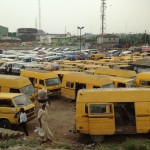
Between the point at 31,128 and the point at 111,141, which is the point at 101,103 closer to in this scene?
the point at 111,141

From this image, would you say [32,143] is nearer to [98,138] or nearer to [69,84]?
[98,138]

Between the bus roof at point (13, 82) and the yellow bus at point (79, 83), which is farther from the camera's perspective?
the yellow bus at point (79, 83)

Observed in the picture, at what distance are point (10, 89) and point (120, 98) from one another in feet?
25.7

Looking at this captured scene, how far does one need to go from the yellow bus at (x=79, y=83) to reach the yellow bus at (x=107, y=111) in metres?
6.38

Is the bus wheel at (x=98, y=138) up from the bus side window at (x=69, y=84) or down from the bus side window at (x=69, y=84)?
down

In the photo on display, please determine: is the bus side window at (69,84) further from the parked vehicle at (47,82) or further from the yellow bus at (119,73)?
the yellow bus at (119,73)

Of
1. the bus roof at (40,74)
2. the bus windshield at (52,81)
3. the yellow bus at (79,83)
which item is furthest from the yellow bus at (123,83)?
the bus roof at (40,74)

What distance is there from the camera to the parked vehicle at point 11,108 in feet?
48.3

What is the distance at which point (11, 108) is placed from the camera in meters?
14.8

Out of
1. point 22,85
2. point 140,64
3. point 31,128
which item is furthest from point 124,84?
Answer: point 140,64

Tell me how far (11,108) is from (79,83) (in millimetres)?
6643

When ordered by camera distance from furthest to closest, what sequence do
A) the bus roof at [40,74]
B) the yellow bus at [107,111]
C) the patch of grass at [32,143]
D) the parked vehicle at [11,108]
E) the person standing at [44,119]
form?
1. the bus roof at [40,74]
2. the parked vehicle at [11,108]
3. the yellow bus at [107,111]
4. the person standing at [44,119]
5. the patch of grass at [32,143]

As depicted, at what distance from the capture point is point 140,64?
3156cm

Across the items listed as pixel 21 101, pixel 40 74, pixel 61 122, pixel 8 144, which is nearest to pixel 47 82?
pixel 40 74
